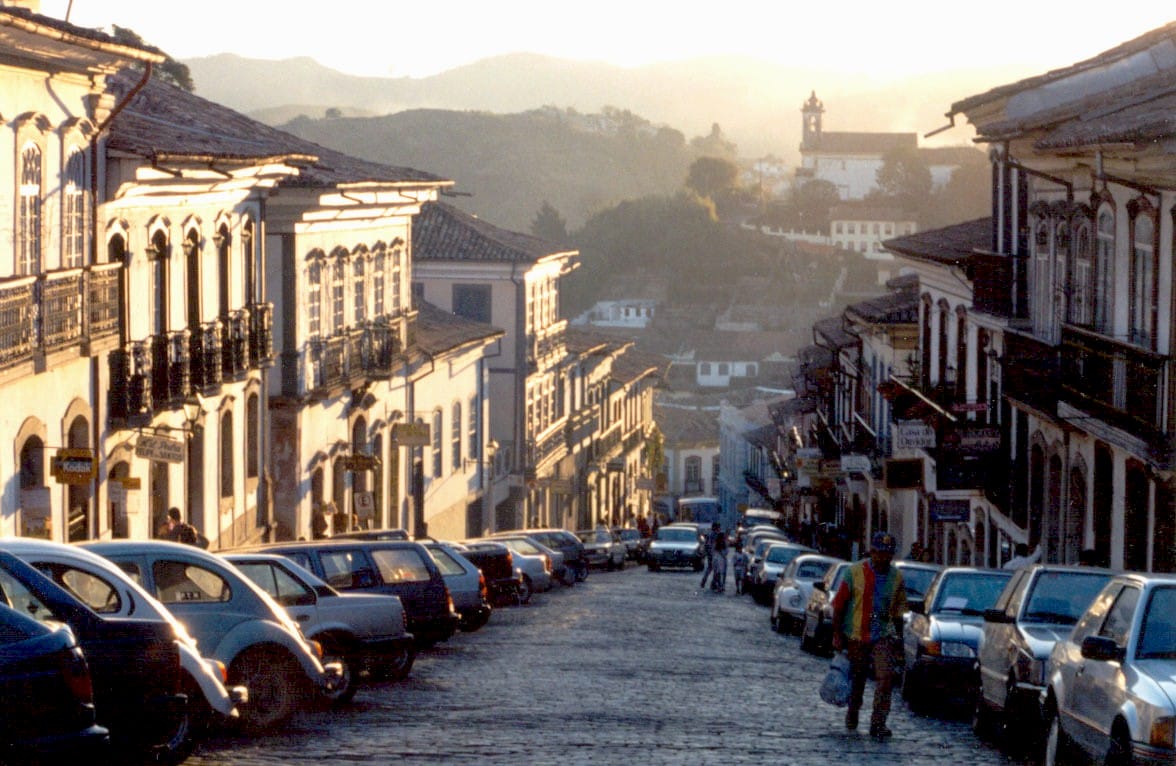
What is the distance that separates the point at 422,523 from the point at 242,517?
12.3 metres

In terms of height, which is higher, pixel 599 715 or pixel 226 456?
pixel 226 456

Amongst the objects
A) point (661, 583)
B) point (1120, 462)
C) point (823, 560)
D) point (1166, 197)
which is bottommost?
point (661, 583)

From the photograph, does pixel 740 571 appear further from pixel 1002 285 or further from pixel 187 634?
pixel 187 634

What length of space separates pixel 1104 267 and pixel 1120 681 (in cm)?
1620

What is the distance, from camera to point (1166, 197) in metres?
23.1

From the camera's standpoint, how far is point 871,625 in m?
15.6

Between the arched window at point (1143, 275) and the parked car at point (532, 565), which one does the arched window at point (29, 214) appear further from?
the arched window at point (1143, 275)

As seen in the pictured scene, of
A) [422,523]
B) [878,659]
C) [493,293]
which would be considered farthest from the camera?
[493,293]

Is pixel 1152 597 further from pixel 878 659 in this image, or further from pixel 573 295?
pixel 573 295

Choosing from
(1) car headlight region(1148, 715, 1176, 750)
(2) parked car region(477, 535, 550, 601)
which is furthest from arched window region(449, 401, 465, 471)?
(1) car headlight region(1148, 715, 1176, 750)

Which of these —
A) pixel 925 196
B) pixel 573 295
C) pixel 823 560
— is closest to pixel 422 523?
pixel 823 560

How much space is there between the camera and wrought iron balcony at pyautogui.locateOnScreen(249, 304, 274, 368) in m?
33.5

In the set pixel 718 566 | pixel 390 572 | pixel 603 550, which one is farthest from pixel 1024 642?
pixel 603 550

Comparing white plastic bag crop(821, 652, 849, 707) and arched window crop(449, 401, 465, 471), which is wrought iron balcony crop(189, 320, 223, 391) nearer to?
white plastic bag crop(821, 652, 849, 707)
